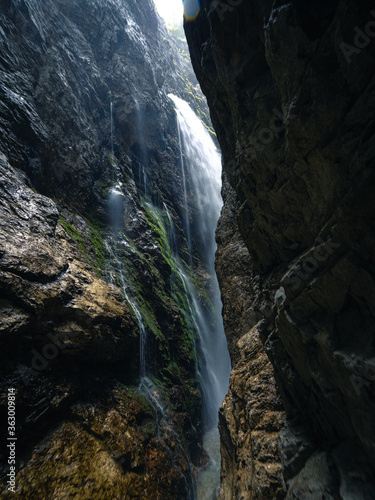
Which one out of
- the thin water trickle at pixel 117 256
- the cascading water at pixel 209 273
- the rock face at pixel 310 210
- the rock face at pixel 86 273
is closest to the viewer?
the rock face at pixel 310 210

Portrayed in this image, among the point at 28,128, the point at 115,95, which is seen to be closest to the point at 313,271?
the point at 28,128

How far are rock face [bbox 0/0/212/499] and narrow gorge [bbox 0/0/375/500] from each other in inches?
2.9

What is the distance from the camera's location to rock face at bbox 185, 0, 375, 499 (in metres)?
2.75

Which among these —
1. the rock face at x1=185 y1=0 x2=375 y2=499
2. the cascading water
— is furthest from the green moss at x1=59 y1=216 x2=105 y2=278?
the rock face at x1=185 y1=0 x2=375 y2=499

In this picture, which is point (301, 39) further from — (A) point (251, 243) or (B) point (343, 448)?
(B) point (343, 448)

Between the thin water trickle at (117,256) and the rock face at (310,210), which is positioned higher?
the thin water trickle at (117,256)

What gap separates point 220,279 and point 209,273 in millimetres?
12800

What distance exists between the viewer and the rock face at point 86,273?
682 cm

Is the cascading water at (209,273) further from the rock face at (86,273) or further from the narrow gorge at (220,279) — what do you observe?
the rock face at (86,273)

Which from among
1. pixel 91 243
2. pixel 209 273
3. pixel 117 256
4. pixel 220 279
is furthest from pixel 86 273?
pixel 209 273

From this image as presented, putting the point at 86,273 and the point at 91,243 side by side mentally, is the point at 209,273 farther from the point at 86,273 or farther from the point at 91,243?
the point at 86,273

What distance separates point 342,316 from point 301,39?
11.7 feet

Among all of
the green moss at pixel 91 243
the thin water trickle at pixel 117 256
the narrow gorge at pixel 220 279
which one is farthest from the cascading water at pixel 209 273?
the green moss at pixel 91 243

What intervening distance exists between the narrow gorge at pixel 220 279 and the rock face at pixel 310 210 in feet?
0.08
